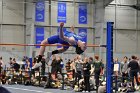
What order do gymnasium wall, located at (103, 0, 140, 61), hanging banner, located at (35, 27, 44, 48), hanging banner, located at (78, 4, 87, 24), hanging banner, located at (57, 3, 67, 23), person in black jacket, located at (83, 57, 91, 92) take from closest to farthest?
person in black jacket, located at (83, 57, 91, 92) < hanging banner, located at (35, 27, 44, 48) < hanging banner, located at (57, 3, 67, 23) < hanging banner, located at (78, 4, 87, 24) < gymnasium wall, located at (103, 0, 140, 61)

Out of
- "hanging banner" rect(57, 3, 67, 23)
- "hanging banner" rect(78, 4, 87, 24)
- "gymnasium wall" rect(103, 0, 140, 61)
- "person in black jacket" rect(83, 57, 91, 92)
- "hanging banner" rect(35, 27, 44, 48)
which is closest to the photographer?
"person in black jacket" rect(83, 57, 91, 92)

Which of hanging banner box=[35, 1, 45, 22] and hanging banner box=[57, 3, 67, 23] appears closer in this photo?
hanging banner box=[35, 1, 45, 22]

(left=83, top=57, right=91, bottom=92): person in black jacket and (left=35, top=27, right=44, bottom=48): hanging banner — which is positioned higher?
(left=35, top=27, right=44, bottom=48): hanging banner

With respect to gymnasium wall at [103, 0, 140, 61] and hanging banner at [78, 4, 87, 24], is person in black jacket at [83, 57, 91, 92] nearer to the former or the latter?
hanging banner at [78, 4, 87, 24]

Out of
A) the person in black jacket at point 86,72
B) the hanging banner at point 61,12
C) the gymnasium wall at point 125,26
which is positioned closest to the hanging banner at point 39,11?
the hanging banner at point 61,12

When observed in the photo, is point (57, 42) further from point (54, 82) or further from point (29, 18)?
point (29, 18)

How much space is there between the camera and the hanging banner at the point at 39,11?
2925 centimetres

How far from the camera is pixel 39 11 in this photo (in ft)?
96.5

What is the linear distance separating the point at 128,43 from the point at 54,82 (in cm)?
1554

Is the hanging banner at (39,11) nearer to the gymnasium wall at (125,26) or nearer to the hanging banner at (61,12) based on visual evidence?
the hanging banner at (61,12)

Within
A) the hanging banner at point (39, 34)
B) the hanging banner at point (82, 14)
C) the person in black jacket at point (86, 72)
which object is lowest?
the person in black jacket at point (86, 72)

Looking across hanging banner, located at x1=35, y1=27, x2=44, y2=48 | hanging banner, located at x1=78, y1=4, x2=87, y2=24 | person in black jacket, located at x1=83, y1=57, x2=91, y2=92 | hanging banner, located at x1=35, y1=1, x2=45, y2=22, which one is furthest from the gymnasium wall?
person in black jacket, located at x1=83, y1=57, x2=91, y2=92

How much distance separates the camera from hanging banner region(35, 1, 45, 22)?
96.0ft

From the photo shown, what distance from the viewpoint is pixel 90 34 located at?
3100cm
